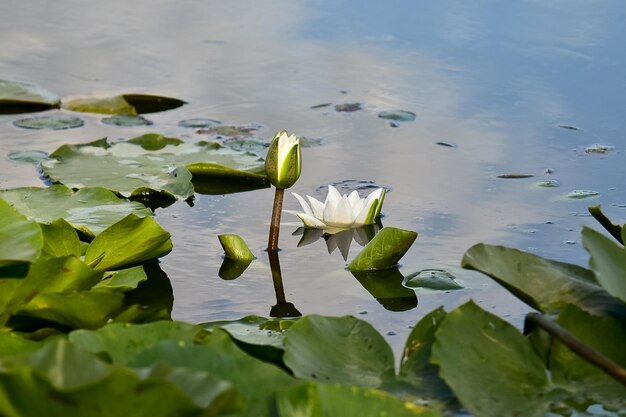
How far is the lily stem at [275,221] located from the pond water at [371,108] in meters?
0.03

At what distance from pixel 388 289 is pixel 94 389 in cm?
91

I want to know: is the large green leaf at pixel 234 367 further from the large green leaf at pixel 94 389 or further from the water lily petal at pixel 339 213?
the water lily petal at pixel 339 213

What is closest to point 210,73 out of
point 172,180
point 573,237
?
point 172,180

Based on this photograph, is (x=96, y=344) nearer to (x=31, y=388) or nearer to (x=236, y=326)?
(x=31, y=388)

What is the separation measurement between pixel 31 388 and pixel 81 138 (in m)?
1.76

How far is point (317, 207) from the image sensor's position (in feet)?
6.75

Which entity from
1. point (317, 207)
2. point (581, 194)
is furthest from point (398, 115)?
point (317, 207)

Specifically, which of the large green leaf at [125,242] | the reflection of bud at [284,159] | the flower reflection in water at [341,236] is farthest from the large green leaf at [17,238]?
the flower reflection in water at [341,236]

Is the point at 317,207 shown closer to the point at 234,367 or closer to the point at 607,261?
the point at 607,261

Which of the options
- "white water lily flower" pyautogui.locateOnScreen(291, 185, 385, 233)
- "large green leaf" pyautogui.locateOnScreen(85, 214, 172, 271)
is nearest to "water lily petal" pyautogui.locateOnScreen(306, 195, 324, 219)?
"white water lily flower" pyautogui.locateOnScreen(291, 185, 385, 233)

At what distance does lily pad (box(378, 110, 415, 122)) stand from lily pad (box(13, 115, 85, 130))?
825 mm

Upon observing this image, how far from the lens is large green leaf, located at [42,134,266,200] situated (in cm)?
223

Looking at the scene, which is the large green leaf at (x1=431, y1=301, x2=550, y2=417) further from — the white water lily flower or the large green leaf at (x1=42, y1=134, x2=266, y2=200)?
the large green leaf at (x1=42, y1=134, x2=266, y2=200)

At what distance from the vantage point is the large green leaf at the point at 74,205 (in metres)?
1.93
